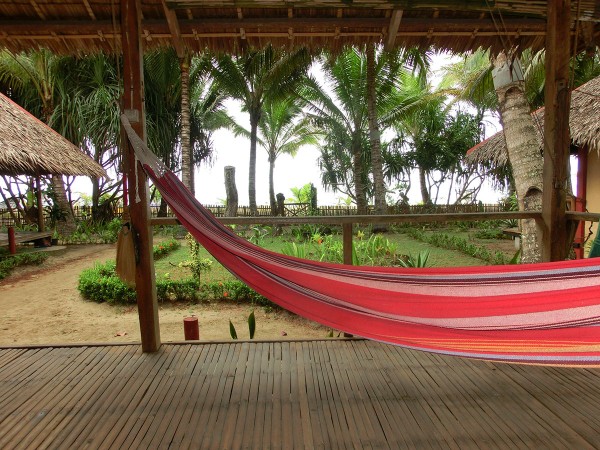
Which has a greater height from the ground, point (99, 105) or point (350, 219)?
point (99, 105)

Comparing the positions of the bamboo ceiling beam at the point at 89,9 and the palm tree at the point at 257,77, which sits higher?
the palm tree at the point at 257,77

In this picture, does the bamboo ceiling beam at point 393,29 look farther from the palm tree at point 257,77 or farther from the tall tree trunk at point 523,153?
the palm tree at point 257,77

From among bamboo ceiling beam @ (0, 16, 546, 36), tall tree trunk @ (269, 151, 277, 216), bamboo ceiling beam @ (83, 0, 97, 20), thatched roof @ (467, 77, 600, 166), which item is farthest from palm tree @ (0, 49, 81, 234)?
thatched roof @ (467, 77, 600, 166)

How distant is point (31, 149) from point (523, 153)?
218 inches

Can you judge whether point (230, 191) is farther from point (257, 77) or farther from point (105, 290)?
point (105, 290)

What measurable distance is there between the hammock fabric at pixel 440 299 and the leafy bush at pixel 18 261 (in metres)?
4.62

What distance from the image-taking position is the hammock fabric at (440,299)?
1.34 meters

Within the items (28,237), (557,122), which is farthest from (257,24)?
(28,237)

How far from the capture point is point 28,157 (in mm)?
5383

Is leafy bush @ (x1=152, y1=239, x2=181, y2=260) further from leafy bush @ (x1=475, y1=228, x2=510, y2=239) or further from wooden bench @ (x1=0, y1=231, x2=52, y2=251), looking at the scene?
leafy bush @ (x1=475, y1=228, x2=510, y2=239)

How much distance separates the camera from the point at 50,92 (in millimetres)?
8406

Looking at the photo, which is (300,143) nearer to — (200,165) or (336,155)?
(336,155)

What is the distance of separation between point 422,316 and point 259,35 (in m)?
1.53

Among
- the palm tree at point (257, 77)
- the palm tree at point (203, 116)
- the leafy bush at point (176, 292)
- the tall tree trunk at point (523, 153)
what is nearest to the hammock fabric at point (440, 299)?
the tall tree trunk at point (523, 153)
